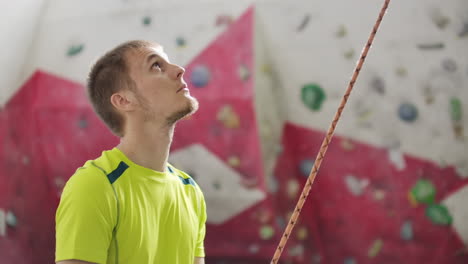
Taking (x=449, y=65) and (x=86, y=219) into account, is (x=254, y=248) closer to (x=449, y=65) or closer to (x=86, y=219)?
(x=449, y=65)

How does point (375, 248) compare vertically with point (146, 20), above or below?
below

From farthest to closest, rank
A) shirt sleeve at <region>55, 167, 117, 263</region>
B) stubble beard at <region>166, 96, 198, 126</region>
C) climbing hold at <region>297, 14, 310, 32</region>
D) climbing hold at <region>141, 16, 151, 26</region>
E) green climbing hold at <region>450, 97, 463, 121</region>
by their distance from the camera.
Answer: climbing hold at <region>141, 16, 151, 26</region>, climbing hold at <region>297, 14, 310, 32</region>, green climbing hold at <region>450, 97, 463, 121</region>, stubble beard at <region>166, 96, 198, 126</region>, shirt sleeve at <region>55, 167, 117, 263</region>

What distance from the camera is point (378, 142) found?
1.58 m

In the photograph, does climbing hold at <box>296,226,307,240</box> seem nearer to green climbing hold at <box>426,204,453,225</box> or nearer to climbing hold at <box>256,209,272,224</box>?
climbing hold at <box>256,209,272,224</box>

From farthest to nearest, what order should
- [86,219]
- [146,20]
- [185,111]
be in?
1. [146,20]
2. [185,111]
3. [86,219]

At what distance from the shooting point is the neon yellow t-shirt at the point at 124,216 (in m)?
0.78

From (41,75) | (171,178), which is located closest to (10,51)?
(41,75)

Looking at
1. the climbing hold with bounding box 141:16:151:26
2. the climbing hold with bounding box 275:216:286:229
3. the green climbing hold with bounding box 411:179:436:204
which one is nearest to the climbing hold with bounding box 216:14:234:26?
the climbing hold with bounding box 141:16:151:26

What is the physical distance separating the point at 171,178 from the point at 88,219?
0.19 meters

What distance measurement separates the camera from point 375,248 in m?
1.60

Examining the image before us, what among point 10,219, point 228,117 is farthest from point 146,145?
point 10,219

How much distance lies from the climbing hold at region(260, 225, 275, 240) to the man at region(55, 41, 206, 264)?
0.68 metres

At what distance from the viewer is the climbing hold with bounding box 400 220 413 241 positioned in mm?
1563

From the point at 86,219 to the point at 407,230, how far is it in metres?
1.02
